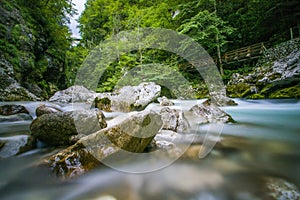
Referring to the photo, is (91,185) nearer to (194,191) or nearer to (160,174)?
(160,174)

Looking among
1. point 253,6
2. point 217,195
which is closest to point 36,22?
point 217,195

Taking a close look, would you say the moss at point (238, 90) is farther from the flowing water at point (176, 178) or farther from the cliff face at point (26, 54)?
the cliff face at point (26, 54)

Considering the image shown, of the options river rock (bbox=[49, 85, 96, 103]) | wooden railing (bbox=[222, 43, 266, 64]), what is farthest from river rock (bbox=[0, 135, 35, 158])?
wooden railing (bbox=[222, 43, 266, 64])

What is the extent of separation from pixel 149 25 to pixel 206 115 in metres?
11.4

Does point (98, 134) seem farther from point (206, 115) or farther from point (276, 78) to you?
point (276, 78)

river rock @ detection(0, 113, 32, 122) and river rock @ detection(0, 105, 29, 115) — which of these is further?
river rock @ detection(0, 105, 29, 115)

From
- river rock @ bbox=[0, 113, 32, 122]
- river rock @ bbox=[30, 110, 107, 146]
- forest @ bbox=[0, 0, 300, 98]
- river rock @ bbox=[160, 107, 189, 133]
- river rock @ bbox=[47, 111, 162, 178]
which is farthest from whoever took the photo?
forest @ bbox=[0, 0, 300, 98]

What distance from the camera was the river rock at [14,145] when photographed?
2.29 meters

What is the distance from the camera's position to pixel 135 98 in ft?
25.1

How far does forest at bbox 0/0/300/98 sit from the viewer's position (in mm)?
9727

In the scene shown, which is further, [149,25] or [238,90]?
[149,25]

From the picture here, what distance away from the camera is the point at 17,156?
7.48 ft

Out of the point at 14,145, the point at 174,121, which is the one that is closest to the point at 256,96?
the point at 174,121

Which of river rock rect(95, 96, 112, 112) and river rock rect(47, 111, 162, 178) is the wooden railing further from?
river rock rect(47, 111, 162, 178)
